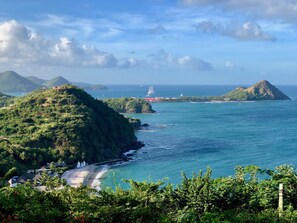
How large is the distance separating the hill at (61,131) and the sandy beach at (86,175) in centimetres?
270

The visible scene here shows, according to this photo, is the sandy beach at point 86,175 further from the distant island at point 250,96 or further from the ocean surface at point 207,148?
the distant island at point 250,96

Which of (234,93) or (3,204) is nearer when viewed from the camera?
(3,204)

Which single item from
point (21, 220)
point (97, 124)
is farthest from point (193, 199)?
point (97, 124)

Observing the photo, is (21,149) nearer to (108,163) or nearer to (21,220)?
(108,163)

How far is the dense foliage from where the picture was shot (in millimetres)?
11609

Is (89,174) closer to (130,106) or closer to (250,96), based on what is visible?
(130,106)

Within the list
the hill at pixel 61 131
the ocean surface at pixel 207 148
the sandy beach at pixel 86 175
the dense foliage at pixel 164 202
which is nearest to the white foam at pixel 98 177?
the sandy beach at pixel 86 175

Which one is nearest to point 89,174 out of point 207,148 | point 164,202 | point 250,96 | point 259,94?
point 207,148

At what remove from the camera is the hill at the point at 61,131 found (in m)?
48.2

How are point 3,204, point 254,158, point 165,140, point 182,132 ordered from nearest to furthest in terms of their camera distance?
point 3,204 → point 254,158 → point 165,140 → point 182,132

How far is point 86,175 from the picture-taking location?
150 feet

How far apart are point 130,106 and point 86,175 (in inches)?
3179

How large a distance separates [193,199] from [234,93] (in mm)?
167647

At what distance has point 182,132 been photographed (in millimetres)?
77875
